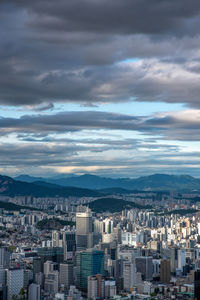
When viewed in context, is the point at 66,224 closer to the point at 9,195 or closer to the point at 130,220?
the point at 130,220

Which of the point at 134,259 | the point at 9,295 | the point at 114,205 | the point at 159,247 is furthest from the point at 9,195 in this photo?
the point at 9,295

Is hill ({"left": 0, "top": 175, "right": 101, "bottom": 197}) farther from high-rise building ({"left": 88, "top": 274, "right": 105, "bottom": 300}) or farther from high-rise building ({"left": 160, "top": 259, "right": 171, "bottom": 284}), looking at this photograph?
high-rise building ({"left": 88, "top": 274, "right": 105, "bottom": 300})

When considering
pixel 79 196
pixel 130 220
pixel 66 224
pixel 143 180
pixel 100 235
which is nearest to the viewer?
pixel 100 235

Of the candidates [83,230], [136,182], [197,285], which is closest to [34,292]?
[197,285]

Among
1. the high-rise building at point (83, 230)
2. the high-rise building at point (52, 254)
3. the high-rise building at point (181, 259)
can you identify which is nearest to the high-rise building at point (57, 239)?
the high-rise building at point (83, 230)

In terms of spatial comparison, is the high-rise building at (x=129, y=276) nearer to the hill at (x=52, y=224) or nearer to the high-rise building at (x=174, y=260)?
the high-rise building at (x=174, y=260)

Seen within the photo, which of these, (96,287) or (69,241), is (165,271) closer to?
(96,287)
